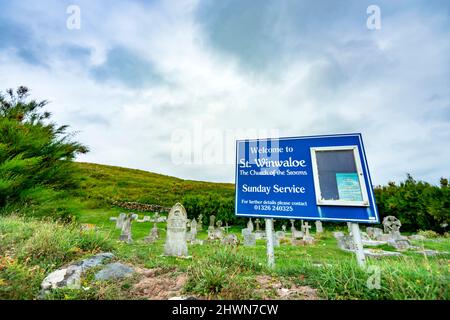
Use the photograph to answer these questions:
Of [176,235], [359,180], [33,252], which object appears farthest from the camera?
[176,235]

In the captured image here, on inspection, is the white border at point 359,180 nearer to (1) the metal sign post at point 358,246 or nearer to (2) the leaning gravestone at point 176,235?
(1) the metal sign post at point 358,246

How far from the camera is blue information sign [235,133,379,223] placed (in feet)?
15.1

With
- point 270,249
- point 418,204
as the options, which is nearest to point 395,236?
point 418,204

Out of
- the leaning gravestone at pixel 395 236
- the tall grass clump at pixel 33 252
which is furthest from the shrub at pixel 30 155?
the leaning gravestone at pixel 395 236

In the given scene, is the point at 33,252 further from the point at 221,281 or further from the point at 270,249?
the point at 270,249

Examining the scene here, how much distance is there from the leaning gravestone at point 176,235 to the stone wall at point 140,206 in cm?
1905

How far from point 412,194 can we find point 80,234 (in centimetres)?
2088

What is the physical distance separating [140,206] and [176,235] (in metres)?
21.7

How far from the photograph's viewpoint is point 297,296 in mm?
3111

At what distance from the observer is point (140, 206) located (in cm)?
2748

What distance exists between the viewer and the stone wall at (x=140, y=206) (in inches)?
1056

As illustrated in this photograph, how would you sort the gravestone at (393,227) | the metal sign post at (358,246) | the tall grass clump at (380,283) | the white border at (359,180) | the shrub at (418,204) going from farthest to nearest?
the shrub at (418,204) < the gravestone at (393,227) < the white border at (359,180) < the metal sign post at (358,246) < the tall grass clump at (380,283)

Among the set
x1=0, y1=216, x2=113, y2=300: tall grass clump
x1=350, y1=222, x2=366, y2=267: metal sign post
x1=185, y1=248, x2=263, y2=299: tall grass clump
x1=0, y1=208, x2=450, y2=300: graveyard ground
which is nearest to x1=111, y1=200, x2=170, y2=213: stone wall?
x1=0, y1=216, x2=113, y2=300: tall grass clump

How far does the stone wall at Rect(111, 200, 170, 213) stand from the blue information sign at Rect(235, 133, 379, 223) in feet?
74.9
